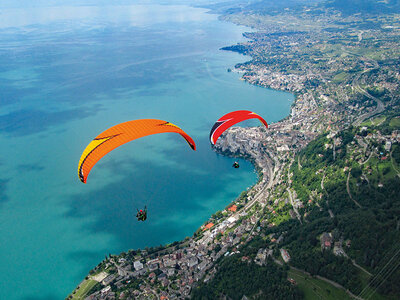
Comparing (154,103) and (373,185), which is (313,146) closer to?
(373,185)

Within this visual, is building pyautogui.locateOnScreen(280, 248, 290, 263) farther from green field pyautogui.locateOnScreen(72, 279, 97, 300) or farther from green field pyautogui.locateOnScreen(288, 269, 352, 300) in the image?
green field pyautogui.locateOnScreen(72, 279, 97, 300)

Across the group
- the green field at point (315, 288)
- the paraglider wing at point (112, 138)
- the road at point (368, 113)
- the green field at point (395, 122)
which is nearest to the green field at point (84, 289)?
the paraglider wing at point (112, 138)

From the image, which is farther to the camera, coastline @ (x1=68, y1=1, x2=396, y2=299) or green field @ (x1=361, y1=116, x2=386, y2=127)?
green field @ (x1=361, y1=116, x2=386, y2=127)

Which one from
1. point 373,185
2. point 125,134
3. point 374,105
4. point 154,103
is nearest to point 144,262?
point 125,134

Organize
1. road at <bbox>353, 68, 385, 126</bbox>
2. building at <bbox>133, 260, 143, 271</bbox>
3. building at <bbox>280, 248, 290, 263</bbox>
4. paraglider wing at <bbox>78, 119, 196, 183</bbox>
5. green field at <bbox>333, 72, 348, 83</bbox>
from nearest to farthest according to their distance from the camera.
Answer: paraglider wing at <bbox>78, 119, 196, 183</bbox> < building at <bbox>280, 248, 290, 263</bbox> < building at <bbox>133, 260, 143, 271</bbox> < road at <bbox>353, 68, 385, 126</bbox> < green field at <bbox>333, 72, 348, 83</bbox>

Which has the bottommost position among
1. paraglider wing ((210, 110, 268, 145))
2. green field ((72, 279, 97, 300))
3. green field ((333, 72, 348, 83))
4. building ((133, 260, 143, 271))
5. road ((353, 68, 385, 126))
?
green field ((72, 279, 97, 300))

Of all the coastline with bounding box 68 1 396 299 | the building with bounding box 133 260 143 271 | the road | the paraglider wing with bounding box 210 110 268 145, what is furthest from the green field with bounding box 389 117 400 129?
the building with bounding box 133 260 143 271
